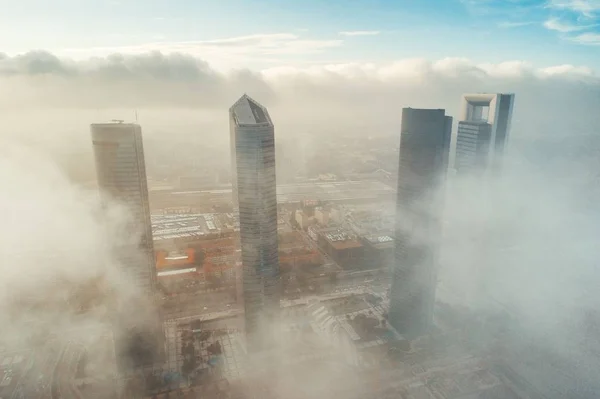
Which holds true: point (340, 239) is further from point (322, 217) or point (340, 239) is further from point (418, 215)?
point (418, 215)

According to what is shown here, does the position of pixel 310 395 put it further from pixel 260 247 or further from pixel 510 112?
pixel 510 112

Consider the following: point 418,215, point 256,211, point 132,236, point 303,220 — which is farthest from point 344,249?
point 132,236

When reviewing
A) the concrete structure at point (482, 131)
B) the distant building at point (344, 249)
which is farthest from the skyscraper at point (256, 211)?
the concrete structure at point (482, 131)

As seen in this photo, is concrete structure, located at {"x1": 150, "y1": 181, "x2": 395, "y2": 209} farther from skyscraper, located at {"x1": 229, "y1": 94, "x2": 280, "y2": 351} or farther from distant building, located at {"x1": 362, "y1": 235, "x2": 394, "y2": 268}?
skyscraper, located at {"x1": 229, "y1": 94, "x2": 280, "y2": 351}

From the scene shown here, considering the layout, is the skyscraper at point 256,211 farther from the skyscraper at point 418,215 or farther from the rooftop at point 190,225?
the rooftop at point 190,225

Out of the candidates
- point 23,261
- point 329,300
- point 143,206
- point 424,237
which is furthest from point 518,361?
point 23,261

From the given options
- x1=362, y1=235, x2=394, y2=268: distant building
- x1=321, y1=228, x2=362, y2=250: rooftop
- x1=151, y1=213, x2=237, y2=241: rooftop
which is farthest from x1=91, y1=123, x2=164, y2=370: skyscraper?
x1=362, y1=235, x2=394, y2=268: distant building
